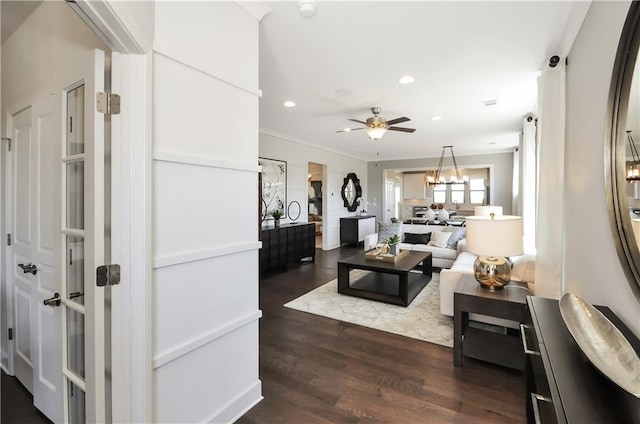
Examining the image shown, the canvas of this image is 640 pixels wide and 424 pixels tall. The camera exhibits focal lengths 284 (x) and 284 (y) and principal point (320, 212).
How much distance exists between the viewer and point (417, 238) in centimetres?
606

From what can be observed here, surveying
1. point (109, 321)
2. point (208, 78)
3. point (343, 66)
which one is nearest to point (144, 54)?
point (208, 78)

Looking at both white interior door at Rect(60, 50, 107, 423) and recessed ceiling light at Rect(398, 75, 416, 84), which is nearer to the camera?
white interior door at Rect(60, 50, 107, 423)

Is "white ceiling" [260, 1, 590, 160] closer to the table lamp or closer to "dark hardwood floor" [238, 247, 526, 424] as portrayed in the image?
the table lamp

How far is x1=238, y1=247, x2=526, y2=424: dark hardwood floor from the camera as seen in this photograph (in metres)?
1.85

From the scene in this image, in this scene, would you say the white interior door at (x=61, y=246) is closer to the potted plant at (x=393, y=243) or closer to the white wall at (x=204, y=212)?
the white wall at (x=204, y=212)

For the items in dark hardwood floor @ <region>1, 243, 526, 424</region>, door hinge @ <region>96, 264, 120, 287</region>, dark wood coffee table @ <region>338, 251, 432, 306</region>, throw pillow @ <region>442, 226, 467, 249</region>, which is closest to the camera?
door hinge @ <region>96, 264, 120, 287</region>

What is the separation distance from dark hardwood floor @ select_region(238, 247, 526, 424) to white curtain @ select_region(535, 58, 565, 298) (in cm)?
81

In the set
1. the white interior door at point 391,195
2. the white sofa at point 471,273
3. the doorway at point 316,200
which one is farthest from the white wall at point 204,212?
the white interior door at point 391,195

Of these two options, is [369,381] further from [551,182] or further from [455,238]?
[455,238]

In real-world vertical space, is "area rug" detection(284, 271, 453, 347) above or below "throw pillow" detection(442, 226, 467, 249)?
below

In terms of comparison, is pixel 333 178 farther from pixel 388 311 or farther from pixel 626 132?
pixel 626 132

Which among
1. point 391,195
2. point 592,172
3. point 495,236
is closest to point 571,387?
point 592,172

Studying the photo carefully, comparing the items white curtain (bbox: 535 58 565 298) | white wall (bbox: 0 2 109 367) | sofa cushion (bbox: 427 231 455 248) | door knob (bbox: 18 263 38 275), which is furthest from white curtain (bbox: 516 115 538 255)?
door knob (bbox: 18 263 38 275)

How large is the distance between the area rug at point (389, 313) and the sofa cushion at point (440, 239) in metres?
1.34
